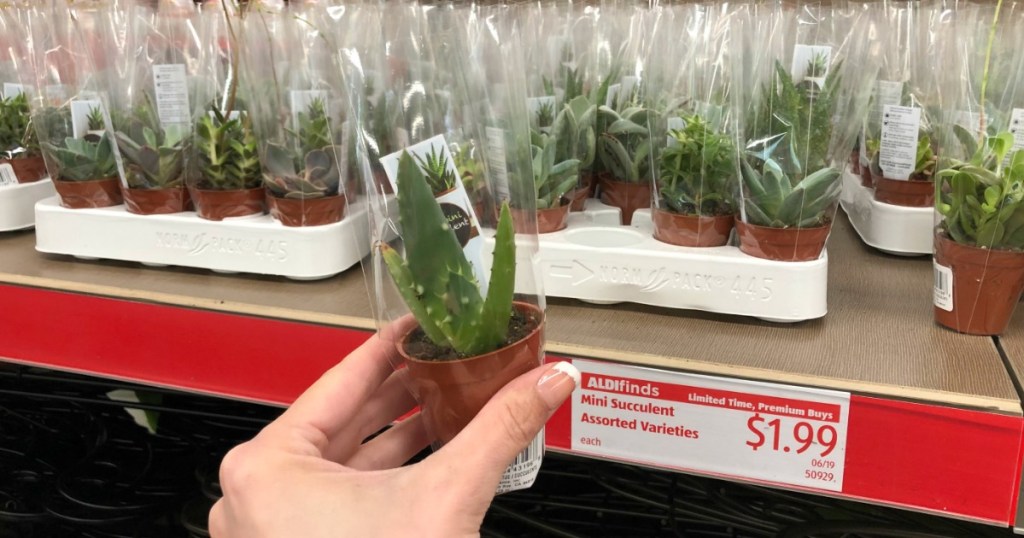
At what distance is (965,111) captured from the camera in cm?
66

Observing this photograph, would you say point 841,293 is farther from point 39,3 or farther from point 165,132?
point 39,3

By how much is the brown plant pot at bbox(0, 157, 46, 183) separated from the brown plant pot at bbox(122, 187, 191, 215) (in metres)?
0.22

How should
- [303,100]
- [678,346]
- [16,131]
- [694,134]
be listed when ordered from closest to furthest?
[678,346] < [694,134] < [303,100] < [16,131]

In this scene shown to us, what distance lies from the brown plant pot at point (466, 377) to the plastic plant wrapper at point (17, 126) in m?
0.78

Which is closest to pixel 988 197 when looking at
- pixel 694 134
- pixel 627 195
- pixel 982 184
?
pixel 982 184

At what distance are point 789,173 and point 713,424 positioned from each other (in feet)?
0.84

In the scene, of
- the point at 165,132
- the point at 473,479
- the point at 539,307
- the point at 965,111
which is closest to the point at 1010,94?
the point at 965,111

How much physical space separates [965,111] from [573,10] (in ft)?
1.53

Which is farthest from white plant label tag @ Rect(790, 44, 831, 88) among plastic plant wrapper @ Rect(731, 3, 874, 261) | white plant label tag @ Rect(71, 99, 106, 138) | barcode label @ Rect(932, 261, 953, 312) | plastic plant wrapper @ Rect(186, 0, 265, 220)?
white plant label tag @ Rect(71, 99, 106, 138)

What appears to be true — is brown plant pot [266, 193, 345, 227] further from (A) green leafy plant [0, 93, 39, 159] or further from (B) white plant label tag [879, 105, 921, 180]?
(B) white plant label tag [879, 105, 921, 180]

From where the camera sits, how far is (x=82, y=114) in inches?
37.1

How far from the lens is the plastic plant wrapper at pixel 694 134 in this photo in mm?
744

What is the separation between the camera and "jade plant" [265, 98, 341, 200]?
0.83 m

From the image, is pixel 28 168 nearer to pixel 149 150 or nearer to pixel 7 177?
pixel 7 177
